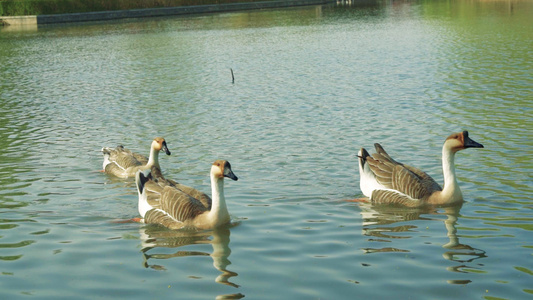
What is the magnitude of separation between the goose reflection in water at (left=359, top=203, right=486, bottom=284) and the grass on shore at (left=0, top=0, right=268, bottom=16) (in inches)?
2848

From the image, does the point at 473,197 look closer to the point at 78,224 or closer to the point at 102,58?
the point at 78,224

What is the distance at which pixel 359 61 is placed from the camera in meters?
33.1

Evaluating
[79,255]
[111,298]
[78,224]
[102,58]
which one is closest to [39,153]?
[78,224]

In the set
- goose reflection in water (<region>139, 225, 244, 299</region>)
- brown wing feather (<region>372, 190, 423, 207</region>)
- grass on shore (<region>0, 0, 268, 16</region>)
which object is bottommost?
goose reflection in water (<region>139, 225, 244, 299</region>)

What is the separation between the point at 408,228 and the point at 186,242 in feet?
10.8

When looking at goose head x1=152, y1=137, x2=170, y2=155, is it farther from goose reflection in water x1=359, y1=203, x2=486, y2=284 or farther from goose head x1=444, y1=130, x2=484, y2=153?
goose head x1=444, y1=130, x2=484, y2=153

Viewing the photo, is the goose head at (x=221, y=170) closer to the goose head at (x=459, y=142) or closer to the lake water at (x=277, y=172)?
the lake water at (x=277, y=172)

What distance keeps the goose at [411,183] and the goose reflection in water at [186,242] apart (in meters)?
2.76

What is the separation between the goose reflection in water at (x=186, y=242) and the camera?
9289 mm

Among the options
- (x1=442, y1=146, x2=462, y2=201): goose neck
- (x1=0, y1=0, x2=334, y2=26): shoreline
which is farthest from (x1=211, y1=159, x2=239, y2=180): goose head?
(x1=0, y1=0, x2=334, y2=26): shoreline

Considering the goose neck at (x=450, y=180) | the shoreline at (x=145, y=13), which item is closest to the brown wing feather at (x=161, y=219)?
the goose neck at (x=450, y=180)

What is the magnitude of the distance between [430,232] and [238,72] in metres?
21.6

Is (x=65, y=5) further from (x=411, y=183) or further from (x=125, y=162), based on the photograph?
(x=411, y=183)

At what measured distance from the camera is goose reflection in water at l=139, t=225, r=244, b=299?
929 centimetres
